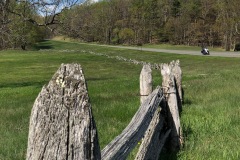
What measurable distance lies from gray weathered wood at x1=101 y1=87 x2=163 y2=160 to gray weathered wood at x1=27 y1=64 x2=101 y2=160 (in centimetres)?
80

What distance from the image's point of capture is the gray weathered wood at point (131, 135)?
2.72 m

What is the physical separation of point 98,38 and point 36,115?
92.6 meters

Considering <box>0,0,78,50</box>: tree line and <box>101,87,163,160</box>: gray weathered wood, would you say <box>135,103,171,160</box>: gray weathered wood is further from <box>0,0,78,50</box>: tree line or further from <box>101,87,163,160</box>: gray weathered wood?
<box>0,0,78,50</box>: tree line

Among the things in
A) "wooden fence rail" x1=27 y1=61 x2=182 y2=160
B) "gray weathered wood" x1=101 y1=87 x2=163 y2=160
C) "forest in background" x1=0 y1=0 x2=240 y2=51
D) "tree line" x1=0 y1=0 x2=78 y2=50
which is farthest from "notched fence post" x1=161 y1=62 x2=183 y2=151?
"forest in background" x1=0 y1=0 x2=240 y2=51

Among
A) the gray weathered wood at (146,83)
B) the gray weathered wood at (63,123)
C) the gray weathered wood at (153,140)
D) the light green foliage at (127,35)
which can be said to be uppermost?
the gray weathered wood at (63,123)

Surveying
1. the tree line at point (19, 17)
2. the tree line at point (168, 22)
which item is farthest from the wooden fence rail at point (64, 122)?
the tree line at point (168, 22)

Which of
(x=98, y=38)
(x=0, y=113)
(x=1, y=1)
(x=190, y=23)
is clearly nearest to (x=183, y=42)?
(x=190, y=23)

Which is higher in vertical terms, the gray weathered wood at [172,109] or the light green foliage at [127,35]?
the gray weathered wood at [172,109]

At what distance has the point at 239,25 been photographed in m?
58.2

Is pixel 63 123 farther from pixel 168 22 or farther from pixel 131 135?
pixel 168 22

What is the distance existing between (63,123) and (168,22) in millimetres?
77665

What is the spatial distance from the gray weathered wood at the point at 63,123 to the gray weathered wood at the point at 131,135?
0.80 meters

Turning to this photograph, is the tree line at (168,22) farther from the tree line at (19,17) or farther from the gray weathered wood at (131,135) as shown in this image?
the gray weathered wood at (131,135)

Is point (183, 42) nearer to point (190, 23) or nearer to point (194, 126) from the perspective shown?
point (190, 23)
